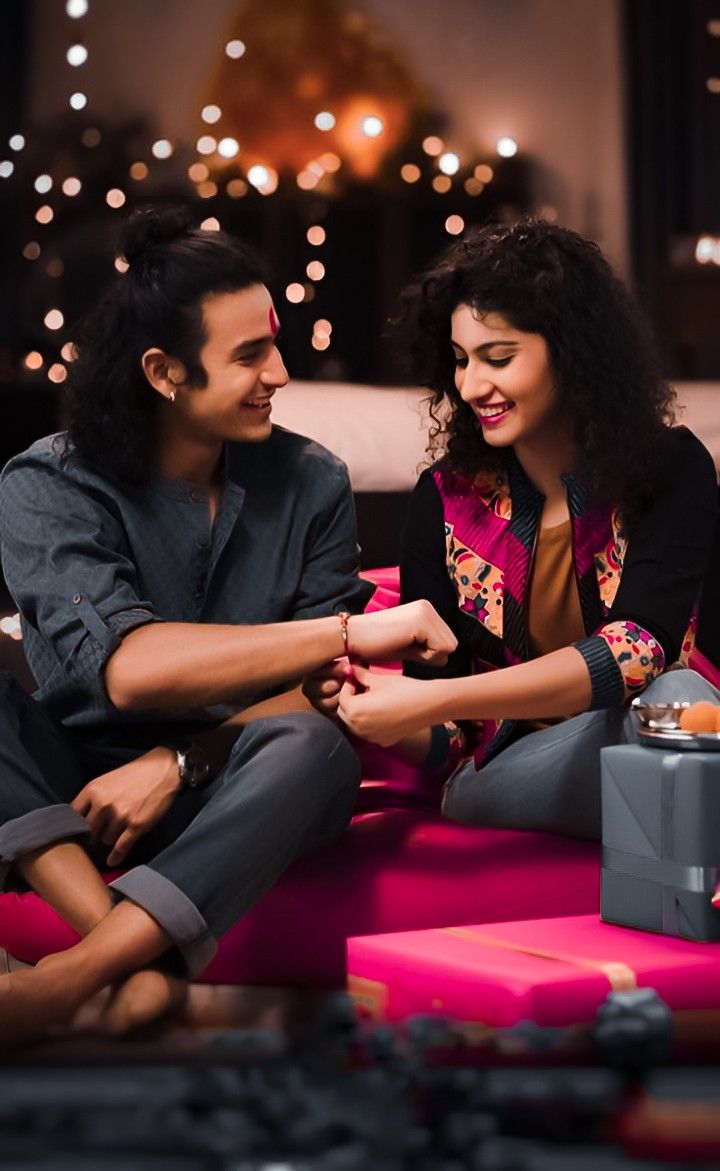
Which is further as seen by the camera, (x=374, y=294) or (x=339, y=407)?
(x=374, y=294)

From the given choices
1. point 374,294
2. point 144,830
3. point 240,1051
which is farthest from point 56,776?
point 374,294

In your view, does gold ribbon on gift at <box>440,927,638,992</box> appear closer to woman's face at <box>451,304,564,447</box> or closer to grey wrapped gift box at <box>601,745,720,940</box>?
grey wrapped gift box at <box>601,745,720,940</box>

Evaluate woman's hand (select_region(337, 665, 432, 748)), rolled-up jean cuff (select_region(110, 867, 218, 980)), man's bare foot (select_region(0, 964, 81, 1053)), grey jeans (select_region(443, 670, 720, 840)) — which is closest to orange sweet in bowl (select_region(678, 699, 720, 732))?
grey jeans (select_region(443, 670, 720, 840))

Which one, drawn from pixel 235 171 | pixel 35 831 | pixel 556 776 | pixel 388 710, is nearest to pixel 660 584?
pixel 556 776

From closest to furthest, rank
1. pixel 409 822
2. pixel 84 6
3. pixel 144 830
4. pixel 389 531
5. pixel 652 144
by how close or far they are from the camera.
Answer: pixel 144 830, pixel 409 822, pixel 389 531, pixel 84 6, pixel 652 144

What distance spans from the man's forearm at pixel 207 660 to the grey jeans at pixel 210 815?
0.19 feet

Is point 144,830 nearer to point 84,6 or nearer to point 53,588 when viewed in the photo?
point 53,588

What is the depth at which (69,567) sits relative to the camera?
6.21ft

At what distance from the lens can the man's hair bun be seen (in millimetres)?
2041

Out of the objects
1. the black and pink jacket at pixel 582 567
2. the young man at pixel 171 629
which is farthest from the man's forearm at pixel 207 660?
the black and pink jacket at pixel 582 567

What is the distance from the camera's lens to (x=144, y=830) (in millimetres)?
1839

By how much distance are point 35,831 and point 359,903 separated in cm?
38

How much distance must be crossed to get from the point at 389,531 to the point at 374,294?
3.21ft

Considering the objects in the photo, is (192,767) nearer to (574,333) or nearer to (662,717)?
(662,717)
